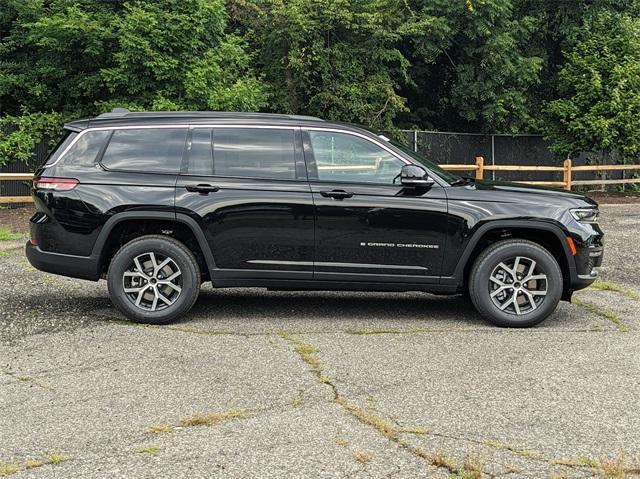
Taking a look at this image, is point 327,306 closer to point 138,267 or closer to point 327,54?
point 138,267

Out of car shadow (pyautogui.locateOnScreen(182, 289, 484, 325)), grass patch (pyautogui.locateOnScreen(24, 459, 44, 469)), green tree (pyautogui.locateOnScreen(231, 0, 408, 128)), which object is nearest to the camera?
grass patch (pyautogui.locateOnScreen(24, 459, 44, 469))

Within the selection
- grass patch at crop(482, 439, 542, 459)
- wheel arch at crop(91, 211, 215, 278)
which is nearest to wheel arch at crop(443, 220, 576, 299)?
wheel arch at crop(91, 211, 215, 278)

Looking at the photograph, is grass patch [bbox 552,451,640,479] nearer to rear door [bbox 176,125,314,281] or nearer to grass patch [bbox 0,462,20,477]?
grass patch [bbox 0,462,20,477]

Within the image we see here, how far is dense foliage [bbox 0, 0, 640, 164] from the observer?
18.0m

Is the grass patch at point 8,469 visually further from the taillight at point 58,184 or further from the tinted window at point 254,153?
the tinted window at point 254,153

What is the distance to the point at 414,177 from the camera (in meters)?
6.44

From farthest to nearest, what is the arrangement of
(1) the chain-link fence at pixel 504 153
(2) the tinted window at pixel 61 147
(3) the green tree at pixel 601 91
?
(1) the chain-link fence at pixel 504 153 → (3) the green tree at pixel 601 91 → (2) the tinted window at pixel 61 147

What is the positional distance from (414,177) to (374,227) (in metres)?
0.57

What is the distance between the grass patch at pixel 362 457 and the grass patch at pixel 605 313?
364 centimetres

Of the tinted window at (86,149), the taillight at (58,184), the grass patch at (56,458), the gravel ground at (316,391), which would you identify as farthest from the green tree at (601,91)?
the grass patch at (56,458)

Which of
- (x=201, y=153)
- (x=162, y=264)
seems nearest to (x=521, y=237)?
(x=201, y=153)

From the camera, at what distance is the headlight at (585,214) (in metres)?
6.62

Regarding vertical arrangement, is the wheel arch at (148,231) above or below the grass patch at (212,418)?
above

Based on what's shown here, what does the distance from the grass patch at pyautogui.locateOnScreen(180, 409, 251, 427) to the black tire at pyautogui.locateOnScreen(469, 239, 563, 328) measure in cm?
292
